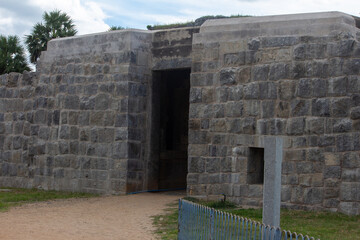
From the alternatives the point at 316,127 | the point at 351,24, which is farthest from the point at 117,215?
the point at 351,24

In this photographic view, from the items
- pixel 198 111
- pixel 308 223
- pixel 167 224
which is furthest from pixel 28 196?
pixel 308 223

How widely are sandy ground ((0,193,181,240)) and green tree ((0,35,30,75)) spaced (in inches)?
399

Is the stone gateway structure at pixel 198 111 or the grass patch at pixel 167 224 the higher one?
the stone gateway structure at pixel 198 111

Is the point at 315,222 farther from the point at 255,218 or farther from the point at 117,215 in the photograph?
the point at 117,215

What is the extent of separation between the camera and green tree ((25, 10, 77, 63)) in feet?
78.2

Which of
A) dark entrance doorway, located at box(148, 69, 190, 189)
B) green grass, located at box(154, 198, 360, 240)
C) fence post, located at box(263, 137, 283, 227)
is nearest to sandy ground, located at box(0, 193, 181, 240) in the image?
green grass, located at box(154, 198, 360, 240)

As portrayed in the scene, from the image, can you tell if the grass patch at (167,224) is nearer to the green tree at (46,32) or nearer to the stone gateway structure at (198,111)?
the stone gateway structure at (198,111)

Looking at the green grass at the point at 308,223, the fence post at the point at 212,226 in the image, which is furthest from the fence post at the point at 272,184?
the green grass at the point at 308,223

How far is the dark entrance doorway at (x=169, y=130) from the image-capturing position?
14.1m

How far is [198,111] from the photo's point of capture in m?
12.3

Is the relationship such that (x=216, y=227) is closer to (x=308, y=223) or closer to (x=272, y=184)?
A: (x=272, y=184)

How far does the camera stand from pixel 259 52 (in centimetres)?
1147

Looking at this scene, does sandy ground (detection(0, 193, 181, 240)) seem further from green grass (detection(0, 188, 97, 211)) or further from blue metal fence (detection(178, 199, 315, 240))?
blue metal fence (detection(178, 199, 315, 240))

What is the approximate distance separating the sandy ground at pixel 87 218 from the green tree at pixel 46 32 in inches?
487
